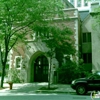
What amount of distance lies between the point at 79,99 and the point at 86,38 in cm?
1523

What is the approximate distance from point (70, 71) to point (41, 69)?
18.3 ft

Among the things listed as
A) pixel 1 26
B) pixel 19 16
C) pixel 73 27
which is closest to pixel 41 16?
pixel 19 16

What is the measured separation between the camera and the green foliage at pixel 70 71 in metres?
23.0

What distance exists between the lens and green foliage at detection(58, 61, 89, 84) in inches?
906

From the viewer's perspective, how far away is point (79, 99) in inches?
503

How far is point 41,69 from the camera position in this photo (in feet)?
90.2

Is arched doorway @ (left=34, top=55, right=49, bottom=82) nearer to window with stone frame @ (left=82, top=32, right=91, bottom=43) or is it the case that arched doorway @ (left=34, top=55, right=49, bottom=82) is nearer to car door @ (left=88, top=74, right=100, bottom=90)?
window with stone frame @ (left=82, top=32, right=91, bottom=43)

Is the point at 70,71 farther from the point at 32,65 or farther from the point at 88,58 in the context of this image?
the point at 32,65

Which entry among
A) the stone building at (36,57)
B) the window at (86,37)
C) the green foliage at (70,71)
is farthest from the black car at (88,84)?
the window at (86,37)

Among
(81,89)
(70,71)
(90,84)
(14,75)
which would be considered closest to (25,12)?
(70,71)

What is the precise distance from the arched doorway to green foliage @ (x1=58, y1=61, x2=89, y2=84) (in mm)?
3995

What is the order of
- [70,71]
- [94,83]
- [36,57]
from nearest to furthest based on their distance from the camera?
[94,83]
[70,71]
[36,57]

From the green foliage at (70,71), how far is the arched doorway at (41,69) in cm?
399


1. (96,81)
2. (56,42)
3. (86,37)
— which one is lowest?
(96,81)
